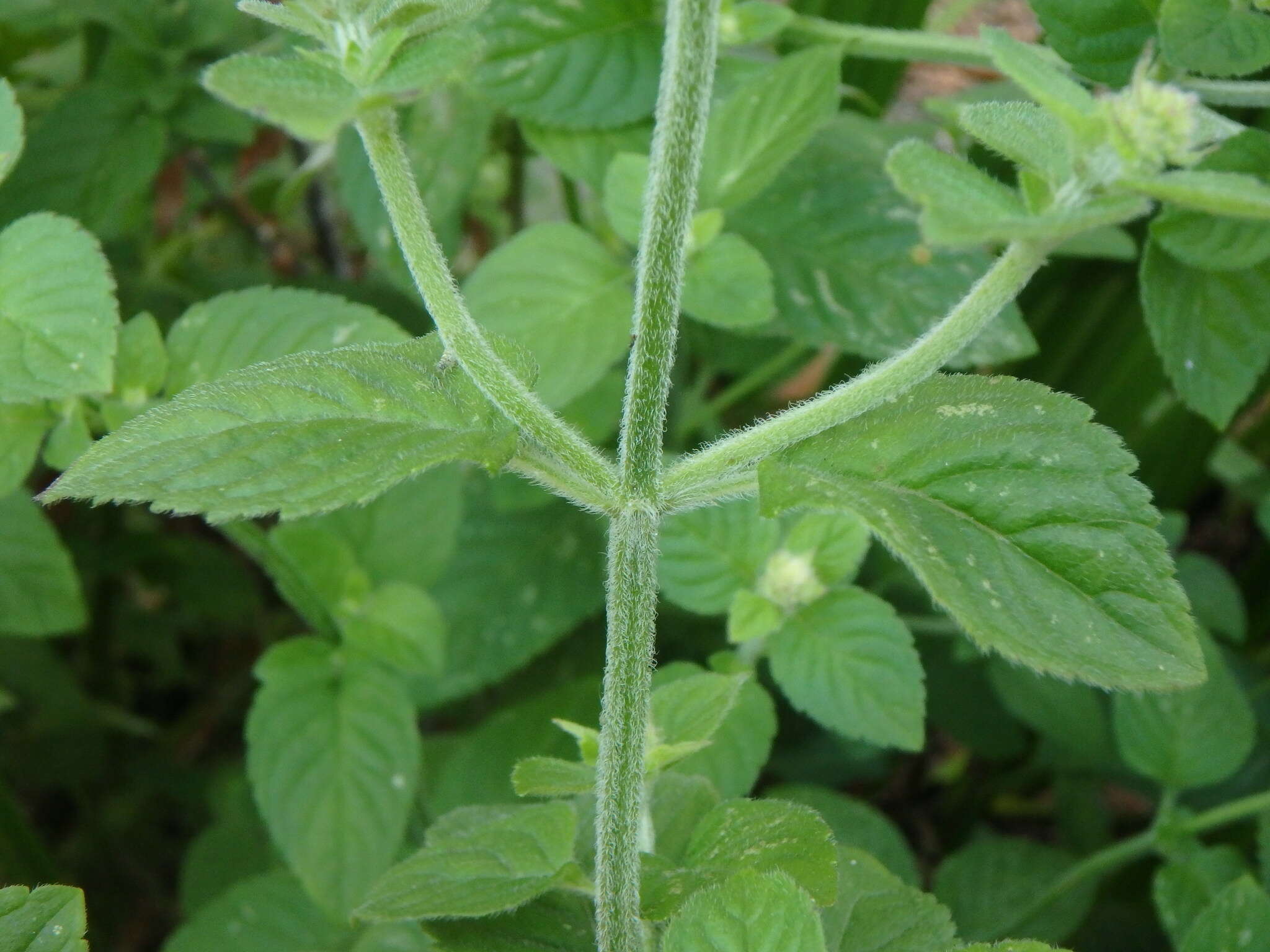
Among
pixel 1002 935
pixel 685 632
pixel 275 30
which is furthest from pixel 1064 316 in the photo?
pixel 275 30

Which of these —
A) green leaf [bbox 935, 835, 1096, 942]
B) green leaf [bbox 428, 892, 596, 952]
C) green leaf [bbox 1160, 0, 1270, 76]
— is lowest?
green leaf [bbox 935, 835, 1096, 942]

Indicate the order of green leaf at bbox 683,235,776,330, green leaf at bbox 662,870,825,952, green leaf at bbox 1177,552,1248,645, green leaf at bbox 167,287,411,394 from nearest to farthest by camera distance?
green leaf at bbox 662,870,825,952
green leaf at bbox 167,287,411,394
green leaf at bbox 683,235,776,330
green leaf at bbox 1177,552,1248,645

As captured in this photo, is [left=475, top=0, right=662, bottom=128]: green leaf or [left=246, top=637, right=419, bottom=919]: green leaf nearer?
[left=246, top=637, right=419, bottom=919]: green leaf

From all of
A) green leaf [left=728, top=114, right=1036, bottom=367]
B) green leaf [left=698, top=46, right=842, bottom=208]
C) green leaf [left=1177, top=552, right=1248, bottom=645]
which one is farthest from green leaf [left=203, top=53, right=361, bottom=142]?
green leaf [left=1177, top=552, right=1248, bottom=645]

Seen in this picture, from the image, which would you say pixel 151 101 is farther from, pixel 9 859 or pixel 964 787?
pixel 964 787

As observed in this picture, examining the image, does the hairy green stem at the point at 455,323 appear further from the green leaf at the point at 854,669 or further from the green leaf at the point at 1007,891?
the green leaf at the point at 1007,891

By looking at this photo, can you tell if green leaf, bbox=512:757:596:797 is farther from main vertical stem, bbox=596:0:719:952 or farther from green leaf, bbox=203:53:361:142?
green leaf, bbox=203:53:361:142

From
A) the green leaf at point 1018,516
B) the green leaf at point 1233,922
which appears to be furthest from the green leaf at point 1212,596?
the green leaf at point 1018,516
